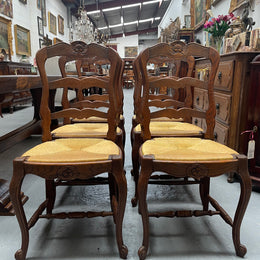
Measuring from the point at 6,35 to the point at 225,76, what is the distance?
6.42 m

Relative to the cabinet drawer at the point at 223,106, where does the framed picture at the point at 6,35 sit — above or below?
above

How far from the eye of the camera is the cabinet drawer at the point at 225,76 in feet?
6.86

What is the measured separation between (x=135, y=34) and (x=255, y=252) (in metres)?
21.6

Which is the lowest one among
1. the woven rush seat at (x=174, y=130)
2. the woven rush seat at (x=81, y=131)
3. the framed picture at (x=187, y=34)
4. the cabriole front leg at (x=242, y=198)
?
the cabriole front leg at (x=242, y=198)

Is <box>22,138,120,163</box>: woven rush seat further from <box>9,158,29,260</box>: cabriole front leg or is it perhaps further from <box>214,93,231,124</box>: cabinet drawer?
<box>214,93,231,124</box>: cabinet drawer

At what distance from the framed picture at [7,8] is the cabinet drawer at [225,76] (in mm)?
6202

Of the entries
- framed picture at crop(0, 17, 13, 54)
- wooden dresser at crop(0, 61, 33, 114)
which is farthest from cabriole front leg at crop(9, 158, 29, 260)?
framed picture at crop(0, 17, 13, 54)

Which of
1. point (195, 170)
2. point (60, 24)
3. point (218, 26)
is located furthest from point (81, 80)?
point (60, 24)

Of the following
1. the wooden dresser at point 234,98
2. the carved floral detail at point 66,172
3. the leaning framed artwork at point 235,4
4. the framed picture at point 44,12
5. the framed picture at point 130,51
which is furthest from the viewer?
the framed picture at point 130,51

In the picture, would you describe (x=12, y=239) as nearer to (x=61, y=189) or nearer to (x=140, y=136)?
(x=61, y=189)

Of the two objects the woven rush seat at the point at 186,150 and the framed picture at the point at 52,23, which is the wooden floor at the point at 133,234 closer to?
the woven rush seat at the point at 186,150

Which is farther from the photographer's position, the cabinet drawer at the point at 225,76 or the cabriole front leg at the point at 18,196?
the cabinet drawer at the point at 225,76

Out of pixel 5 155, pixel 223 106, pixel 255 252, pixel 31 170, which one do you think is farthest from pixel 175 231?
pixel 5 155

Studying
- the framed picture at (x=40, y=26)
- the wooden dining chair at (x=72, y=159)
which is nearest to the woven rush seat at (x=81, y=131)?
the wooden dining chair at (x=72, y=159)
